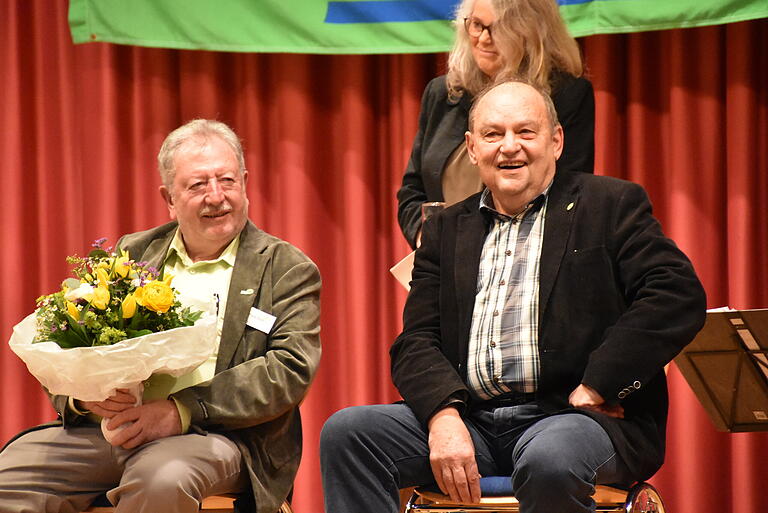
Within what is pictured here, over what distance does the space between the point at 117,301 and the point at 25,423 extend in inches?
94.2

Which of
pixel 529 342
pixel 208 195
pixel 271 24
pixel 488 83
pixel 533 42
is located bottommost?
pixel 529 342

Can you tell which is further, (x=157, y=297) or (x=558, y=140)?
(x=558, y=140)

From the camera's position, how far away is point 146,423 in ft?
9.14

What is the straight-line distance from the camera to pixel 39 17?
477 centimetres

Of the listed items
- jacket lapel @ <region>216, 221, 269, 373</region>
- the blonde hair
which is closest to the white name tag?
jacket lapel @ <region>216, 221, 269, 373</region>

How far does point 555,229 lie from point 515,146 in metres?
0.27

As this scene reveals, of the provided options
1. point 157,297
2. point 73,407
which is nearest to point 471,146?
point 157,297

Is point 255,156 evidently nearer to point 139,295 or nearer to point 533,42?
point 533,42

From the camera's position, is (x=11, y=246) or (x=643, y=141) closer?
(x=643, y=141)

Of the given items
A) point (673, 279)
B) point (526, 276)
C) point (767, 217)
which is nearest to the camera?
point (673, 279)

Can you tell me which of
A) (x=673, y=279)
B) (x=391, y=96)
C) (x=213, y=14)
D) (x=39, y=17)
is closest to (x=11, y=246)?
(x=39, y=17)

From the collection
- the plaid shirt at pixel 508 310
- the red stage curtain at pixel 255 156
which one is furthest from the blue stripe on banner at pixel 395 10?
the plaid shirt at pixel 508 310

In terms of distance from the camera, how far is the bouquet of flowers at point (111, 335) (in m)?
2.54

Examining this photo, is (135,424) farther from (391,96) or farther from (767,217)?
(767,217)
